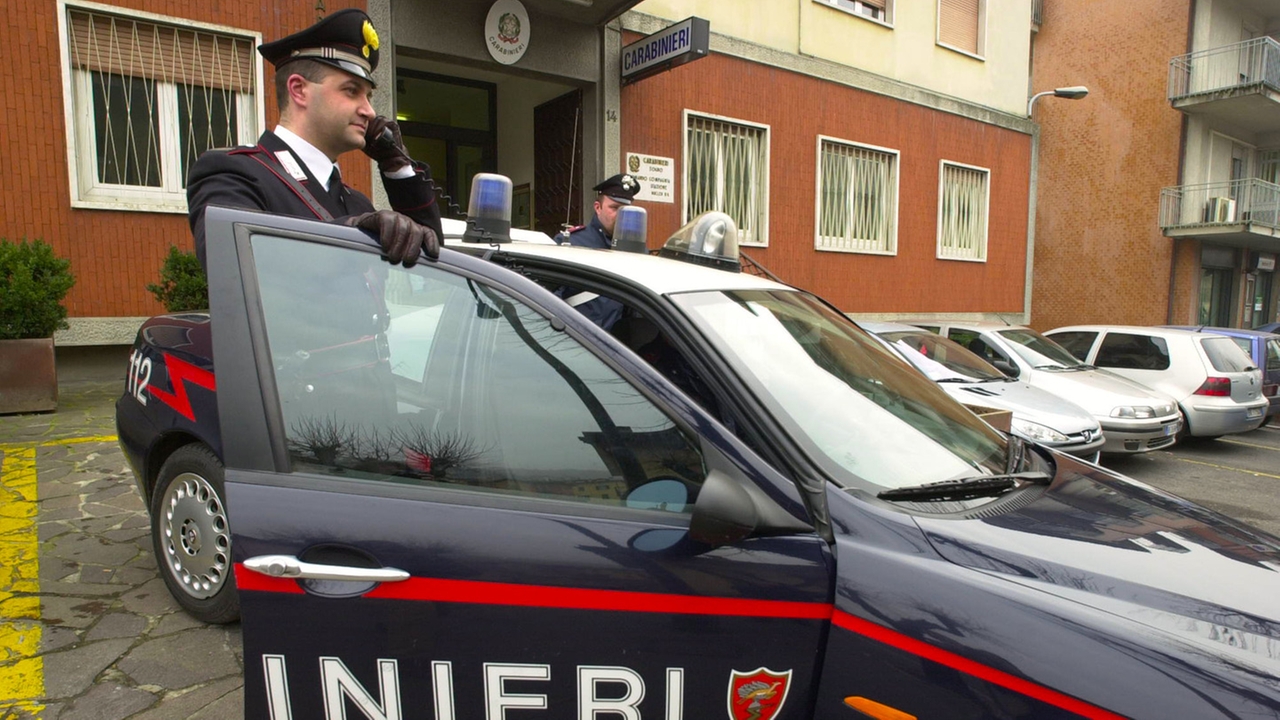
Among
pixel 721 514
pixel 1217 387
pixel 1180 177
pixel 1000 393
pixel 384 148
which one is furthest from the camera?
pixel 1180 177

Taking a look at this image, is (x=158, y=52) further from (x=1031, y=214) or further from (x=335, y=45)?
(x=1031, y=214)

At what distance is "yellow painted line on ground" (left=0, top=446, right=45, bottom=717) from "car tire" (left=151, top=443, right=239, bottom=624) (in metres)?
0.45

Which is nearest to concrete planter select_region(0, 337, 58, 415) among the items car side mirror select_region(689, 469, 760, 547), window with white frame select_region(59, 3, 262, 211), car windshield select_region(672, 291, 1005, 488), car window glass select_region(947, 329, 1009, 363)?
window with white frame select_region(59, 3, 262, 211)

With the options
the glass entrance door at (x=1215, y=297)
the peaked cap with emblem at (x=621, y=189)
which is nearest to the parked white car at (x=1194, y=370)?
the peaked cap with emblem at (x=621, y=189)

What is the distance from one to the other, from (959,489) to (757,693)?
2.12ft

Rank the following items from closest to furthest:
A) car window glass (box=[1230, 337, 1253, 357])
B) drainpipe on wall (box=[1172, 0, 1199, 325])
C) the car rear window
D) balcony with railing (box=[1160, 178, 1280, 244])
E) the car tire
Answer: the car tire < the car rear window < car window glass (box=[1230, 337, 1253, 357]) < balcony with railing (box=[1160, 178, 1280, 244]) < drainpipe on wall (box=[1172, 0, 1199, 325])

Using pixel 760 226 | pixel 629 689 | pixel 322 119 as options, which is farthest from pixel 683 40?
pixel 629 689

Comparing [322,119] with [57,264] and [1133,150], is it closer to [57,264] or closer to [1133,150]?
[57,264]

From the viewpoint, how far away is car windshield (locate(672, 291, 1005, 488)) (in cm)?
166

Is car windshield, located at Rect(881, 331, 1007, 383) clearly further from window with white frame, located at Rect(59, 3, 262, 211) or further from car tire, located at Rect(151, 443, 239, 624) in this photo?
window with white frame, located at Rect(59, 3, 262, 211)

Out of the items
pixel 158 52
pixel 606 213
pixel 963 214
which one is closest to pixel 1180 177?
pixel 963 214

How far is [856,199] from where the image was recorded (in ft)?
41.7

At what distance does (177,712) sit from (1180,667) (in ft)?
8.41

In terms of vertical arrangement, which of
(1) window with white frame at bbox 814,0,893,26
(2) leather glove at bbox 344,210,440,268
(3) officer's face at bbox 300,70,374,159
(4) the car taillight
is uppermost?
(1) window with white frame at bbox 814,0,893,26
